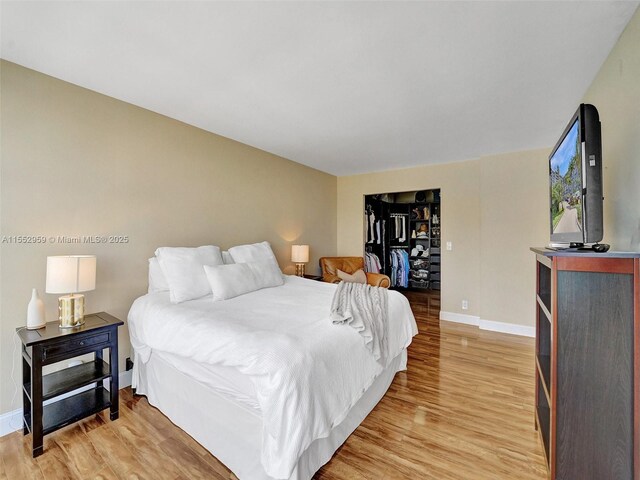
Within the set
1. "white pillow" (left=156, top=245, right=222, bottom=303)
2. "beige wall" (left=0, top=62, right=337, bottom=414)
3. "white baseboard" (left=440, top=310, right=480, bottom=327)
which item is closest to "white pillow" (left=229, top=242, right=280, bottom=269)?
"beige wall" (left=0, top=62, right=337, bottom=414)

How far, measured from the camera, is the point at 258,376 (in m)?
1.37

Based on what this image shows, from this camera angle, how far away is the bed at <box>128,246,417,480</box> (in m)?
1.29

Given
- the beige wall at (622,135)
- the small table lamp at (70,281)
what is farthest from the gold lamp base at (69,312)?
the beige wall at (622,135)

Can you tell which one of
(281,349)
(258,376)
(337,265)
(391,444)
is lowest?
(391,444)

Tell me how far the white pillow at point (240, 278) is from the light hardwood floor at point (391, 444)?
3.27 ft

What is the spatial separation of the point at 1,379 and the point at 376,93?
3401 mm

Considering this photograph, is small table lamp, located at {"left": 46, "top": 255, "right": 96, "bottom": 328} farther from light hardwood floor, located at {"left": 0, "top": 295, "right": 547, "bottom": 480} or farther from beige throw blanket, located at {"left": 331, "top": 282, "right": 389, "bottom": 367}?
beige throw blanket, located at {"left": 331, "top": 282, "right": 389, "bottom": 367}

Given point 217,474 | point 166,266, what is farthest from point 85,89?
point 217,474

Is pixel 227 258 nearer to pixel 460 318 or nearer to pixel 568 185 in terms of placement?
pixel 568 185

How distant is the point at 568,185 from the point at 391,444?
72.8 inches

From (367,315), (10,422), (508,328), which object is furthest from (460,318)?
(10,422)

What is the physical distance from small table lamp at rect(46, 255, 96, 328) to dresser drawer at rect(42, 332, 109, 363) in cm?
14

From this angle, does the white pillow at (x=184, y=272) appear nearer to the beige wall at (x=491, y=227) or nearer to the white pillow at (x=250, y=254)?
the white pillow at (x=250, y=254)

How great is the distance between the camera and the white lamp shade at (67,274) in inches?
71.9
